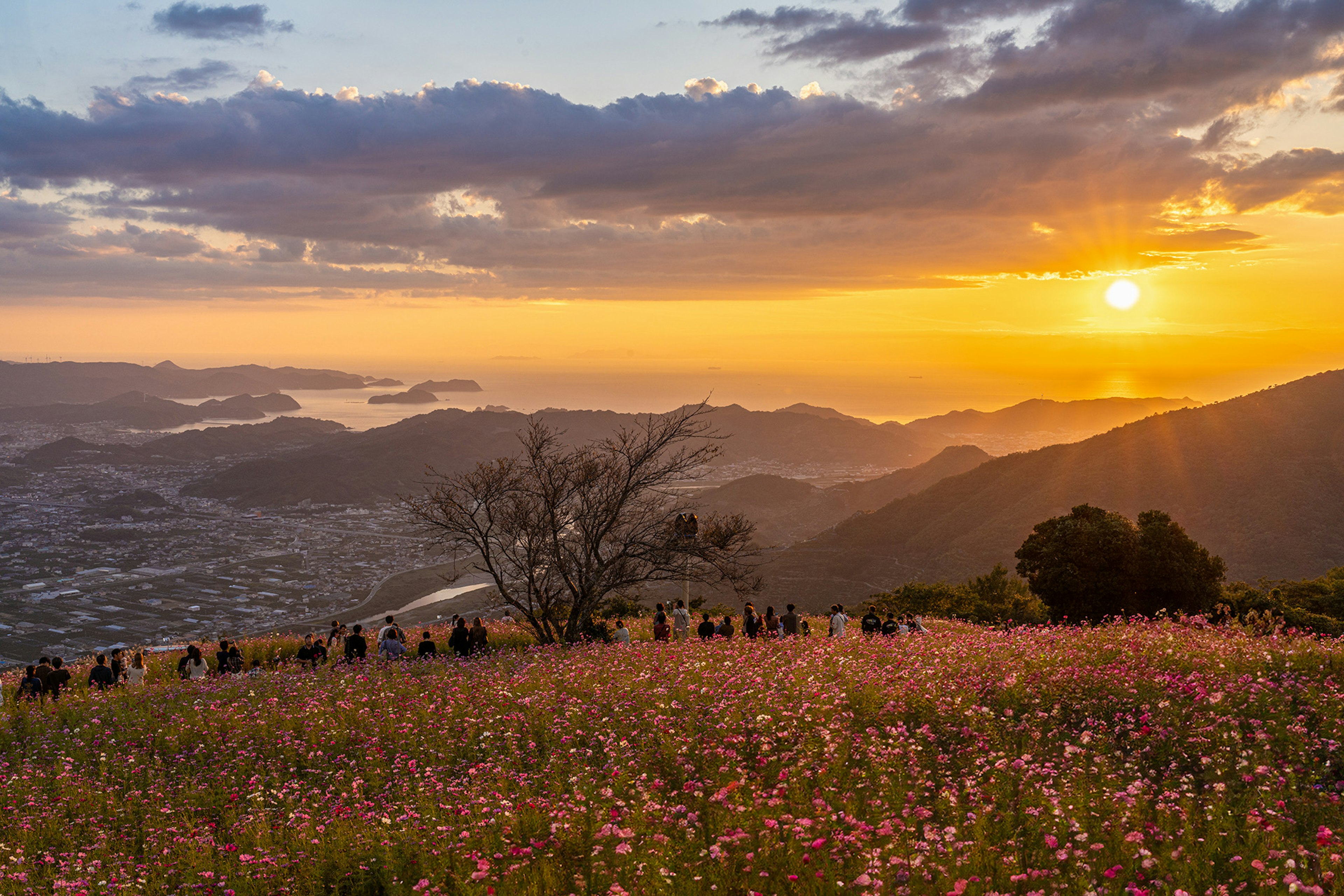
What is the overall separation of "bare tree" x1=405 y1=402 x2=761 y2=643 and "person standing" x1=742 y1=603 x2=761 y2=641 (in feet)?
4.68

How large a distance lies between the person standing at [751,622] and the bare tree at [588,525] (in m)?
1.43

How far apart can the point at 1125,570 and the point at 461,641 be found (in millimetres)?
32564

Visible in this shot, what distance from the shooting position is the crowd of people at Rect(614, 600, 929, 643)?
66.3ft

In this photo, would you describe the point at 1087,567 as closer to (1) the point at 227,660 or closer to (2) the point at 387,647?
(2) the point at 387,647

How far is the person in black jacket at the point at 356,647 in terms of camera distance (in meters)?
20.4

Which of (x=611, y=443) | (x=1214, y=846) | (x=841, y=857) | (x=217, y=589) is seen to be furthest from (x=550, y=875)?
(x=217, y=589)

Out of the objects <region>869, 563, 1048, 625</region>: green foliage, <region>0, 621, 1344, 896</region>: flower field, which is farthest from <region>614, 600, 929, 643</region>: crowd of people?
<region>869, 563, 1048, 625</region>: green foliage

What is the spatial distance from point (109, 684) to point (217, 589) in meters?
138

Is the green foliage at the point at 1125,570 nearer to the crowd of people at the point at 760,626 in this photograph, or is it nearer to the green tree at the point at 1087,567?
the green tree at the point at 1087,567

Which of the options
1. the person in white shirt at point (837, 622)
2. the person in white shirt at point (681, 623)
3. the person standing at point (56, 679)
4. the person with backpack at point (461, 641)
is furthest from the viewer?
the person in white shirt at point (681, 623)

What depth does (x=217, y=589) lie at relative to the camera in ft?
463

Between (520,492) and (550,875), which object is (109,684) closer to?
(520,492)

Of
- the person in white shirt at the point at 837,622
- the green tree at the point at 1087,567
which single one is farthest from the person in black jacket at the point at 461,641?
the green tree at the point at 1087,567

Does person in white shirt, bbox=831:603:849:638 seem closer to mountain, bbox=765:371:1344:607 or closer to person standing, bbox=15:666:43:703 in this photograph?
person standing, bbox=15:666:43:703
